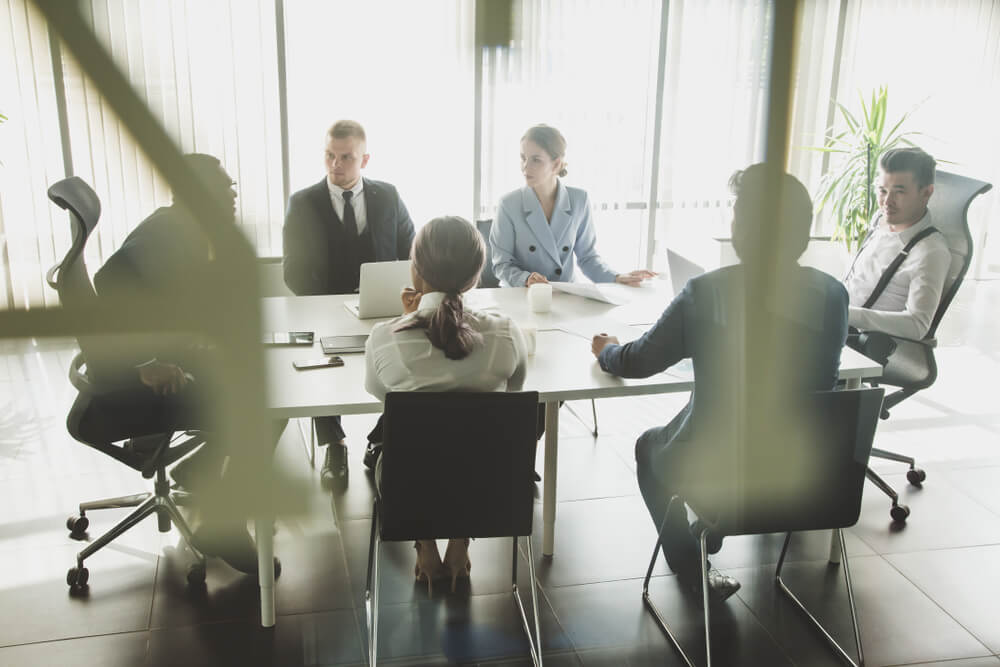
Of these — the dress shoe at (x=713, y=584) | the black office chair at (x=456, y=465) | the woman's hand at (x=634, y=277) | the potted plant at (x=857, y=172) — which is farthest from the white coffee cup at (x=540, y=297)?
the potted plant at (x=857, y=172)

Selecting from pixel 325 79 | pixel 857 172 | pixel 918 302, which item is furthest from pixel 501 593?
pixel 857 172

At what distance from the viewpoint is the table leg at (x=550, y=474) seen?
102 inches

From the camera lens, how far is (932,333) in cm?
300

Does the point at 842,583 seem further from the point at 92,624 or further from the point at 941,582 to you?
the point at 92,624

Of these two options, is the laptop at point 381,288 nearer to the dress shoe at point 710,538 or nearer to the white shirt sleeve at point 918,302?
the dress shoe at point 710,538

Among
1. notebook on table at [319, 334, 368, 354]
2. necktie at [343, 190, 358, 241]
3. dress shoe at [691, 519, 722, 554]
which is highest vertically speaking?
necktie at [343, 190, 358, 241]

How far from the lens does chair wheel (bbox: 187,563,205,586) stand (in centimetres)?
254

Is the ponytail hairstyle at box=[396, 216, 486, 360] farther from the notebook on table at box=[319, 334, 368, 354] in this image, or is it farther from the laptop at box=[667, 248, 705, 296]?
the laptop at box=[667, 248, 705, 296]

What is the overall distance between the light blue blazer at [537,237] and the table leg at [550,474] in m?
0.99

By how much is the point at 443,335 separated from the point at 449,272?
0.15m

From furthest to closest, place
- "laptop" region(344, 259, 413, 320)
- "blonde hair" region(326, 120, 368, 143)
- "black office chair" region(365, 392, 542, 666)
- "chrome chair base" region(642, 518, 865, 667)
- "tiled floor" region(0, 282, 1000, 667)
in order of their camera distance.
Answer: "blonde hair" region(326, 120, 368, 143) < "laptop" region(344, 259, 413, 320) < "tiled floor" region(0, 282, 1000, 667) < "chrome chair base" region(642, 518, 865, 667) < "black office chair" region(365, 392, 542, 666)

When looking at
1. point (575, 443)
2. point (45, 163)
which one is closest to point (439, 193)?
point (575, 443)

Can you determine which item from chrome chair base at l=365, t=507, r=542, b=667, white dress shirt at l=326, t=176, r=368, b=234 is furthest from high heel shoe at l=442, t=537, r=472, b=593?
white dress shirt at l=326, t=176, r=368, b=234

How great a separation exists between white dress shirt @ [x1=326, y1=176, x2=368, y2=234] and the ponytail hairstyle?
1317 millimetres
